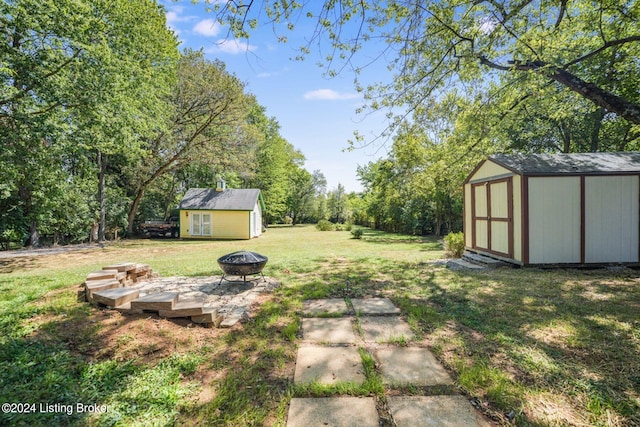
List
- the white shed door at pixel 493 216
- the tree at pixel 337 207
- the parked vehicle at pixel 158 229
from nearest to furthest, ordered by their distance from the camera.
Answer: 1. the white shed door at pixel 493 216
2. the parked vehicle at pixel 158 229
3. the tree at pixel 337 207

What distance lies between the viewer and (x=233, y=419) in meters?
1.93

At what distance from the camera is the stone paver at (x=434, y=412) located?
1880 mm

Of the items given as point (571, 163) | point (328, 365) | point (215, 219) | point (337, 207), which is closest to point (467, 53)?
point (571, 163)

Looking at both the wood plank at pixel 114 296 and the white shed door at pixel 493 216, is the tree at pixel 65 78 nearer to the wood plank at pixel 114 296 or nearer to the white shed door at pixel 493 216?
the wood plank at pixel 114 296

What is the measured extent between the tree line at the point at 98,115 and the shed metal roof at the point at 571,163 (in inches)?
516

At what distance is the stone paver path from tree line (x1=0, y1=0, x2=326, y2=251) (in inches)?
427

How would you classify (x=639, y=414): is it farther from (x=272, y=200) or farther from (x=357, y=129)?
(x=272, y=200)

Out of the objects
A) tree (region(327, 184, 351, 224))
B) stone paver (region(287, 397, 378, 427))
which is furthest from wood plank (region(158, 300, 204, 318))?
tree (region(327, 184, 351, 224))

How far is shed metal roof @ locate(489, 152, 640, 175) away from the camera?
6.70m

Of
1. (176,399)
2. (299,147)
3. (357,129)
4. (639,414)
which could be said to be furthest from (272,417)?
(299,147)

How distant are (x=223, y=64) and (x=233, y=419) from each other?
768 inches

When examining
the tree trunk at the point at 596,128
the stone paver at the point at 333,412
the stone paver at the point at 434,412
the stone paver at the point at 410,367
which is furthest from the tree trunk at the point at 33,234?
the tree trunk at the point at 596,128

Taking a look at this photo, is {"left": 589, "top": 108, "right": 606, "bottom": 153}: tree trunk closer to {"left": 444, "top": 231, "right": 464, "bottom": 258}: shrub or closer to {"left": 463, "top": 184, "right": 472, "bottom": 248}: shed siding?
{"left": 463, "top": 184, "right": 472, "bottom": 248}: shed siding

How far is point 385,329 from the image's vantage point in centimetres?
348
